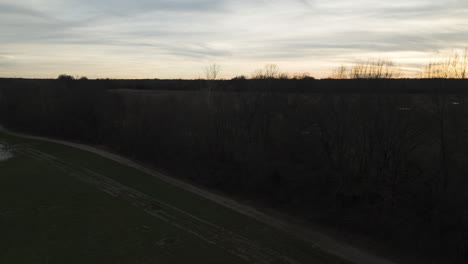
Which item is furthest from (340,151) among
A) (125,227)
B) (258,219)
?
(125,227)

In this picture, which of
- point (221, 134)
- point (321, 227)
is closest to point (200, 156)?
point (221, 134)

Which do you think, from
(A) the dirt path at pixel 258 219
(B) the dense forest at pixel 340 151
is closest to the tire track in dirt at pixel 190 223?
(A) the dirt path at pixel 258 219

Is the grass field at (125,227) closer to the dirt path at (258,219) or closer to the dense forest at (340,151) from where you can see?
the dirt path at (258,219)

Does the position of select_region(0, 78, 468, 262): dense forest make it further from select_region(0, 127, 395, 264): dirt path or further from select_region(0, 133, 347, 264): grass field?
select_region(0, 133, 347, 264): grass field

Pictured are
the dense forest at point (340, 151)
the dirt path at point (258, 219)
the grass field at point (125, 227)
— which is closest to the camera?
the grass field at point (125, 227)

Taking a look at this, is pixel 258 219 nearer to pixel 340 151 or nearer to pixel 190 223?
pixel 190 223
